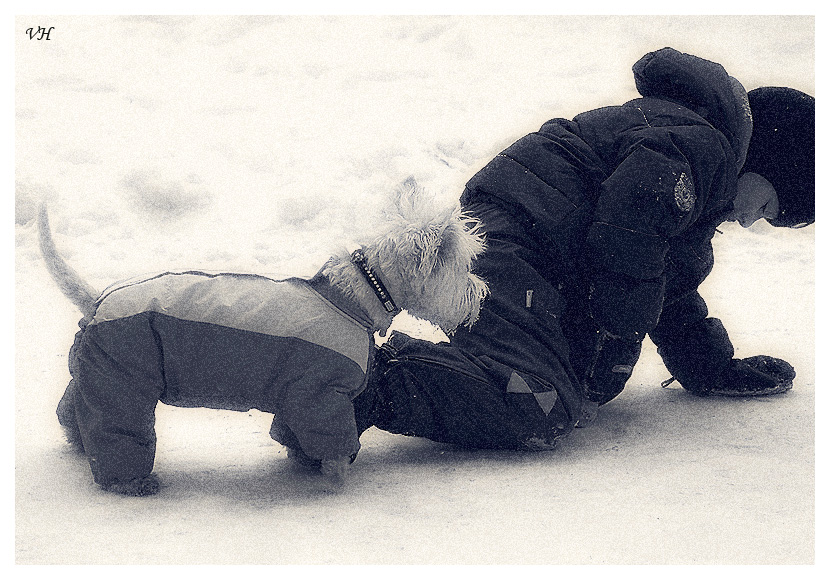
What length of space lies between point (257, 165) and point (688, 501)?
77.6 inches

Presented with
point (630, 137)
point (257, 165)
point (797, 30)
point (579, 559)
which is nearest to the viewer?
point (579, 559)

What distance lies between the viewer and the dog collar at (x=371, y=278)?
1.35 m

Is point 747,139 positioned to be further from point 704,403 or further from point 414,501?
point 414,501

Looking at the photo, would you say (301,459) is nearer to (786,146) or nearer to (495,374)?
(495,374)

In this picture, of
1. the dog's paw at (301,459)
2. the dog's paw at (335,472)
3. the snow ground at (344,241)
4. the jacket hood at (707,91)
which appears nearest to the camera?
the snow ground at (344,241)

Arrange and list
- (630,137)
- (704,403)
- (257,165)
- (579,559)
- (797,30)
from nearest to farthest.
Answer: (579,559), (630,137), (704,403), (797,30), (257,165)

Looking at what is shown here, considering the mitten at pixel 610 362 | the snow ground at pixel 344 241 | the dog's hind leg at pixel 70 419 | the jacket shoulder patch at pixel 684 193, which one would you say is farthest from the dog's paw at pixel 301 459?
the jacket shoulder patch at pixel 684 193

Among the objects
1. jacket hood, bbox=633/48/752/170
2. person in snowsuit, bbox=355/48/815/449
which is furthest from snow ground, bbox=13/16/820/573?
jacket hood, bbox=633/48/752/170

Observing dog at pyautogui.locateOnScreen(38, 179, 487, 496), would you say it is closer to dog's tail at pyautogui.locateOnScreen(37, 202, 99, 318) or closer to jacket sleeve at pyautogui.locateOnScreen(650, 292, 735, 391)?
dog's tail at pyautogui.locateOnScreen(37, 202, 99, 318)

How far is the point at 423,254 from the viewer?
4.38 ft

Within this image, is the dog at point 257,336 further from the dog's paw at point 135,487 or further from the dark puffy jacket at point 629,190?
the dark puffy jacket at point 629,190

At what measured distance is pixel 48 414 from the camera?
1.75 m

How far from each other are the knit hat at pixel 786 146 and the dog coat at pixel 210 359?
950mm

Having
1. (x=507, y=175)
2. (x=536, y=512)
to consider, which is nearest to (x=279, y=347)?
(x=536, y=512)
